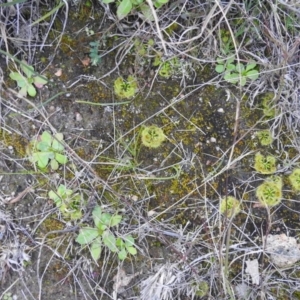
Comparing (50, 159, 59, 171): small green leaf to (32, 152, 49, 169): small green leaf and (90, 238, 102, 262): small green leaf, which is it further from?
(90, 238, 102, 262): small green leaf

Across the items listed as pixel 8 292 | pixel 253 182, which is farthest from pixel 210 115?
pixel 8 292

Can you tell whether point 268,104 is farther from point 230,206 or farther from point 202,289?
point 202,289

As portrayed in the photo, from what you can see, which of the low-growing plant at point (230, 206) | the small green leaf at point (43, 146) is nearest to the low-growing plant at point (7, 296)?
the small green leaf at point (43, 146)

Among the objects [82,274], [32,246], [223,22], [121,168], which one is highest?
[223,22]

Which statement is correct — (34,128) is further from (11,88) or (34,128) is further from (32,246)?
(32,246)

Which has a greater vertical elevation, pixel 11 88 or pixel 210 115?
pixel 11 88

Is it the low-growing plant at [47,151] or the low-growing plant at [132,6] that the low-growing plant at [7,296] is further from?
the low-growing plant at [132,6]
